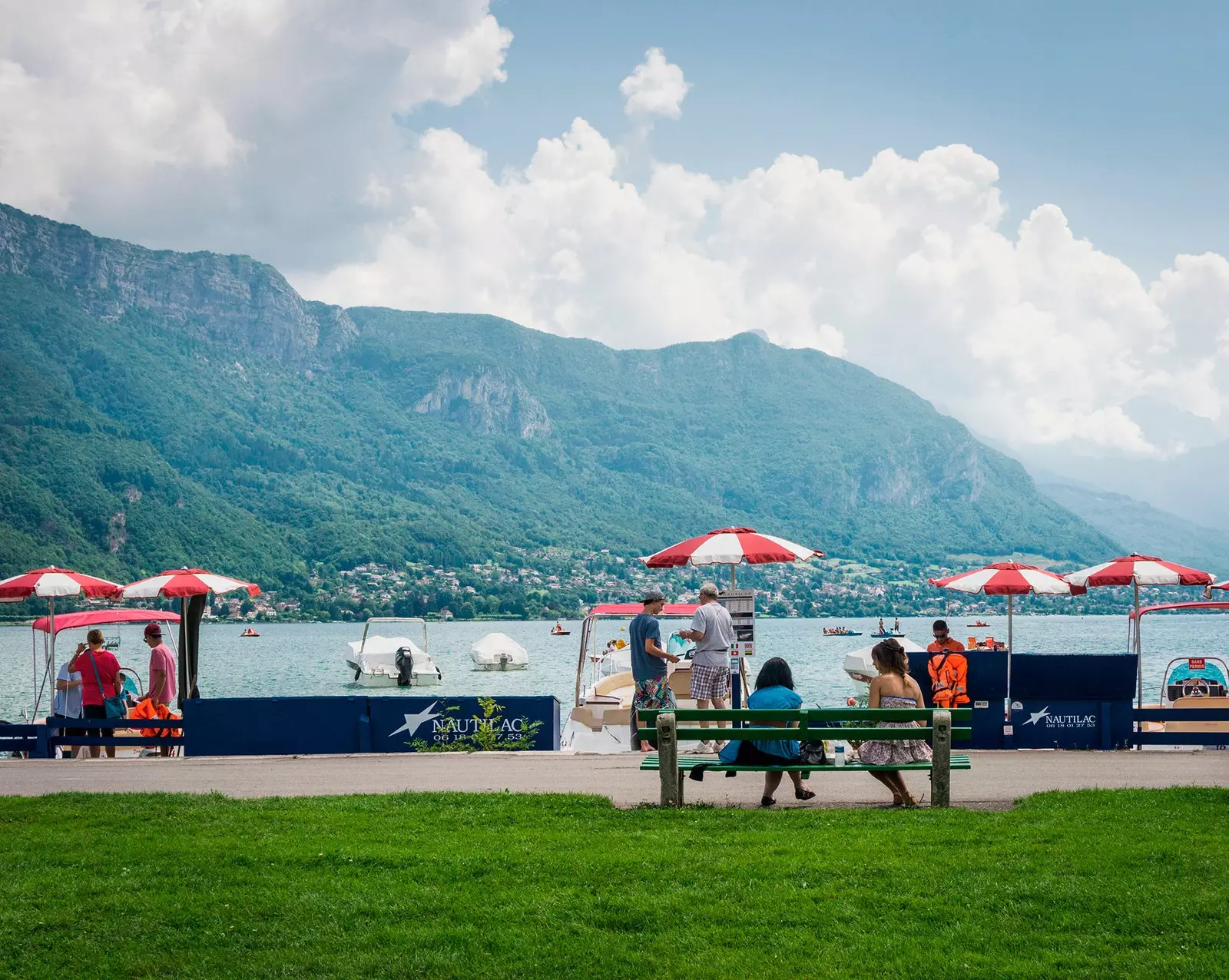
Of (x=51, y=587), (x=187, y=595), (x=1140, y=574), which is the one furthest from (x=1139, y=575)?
(x=51, y=587)

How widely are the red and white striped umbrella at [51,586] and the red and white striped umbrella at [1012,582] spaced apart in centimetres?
1430

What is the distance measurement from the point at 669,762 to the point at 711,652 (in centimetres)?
467

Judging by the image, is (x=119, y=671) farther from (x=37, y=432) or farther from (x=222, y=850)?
(x=37, y=432)

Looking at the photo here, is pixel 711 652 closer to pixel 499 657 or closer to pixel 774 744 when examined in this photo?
pixel 774 744

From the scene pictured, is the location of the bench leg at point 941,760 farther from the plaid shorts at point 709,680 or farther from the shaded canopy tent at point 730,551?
the shaded canopy tent at point 730,551

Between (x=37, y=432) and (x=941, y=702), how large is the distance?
161913 millimetres

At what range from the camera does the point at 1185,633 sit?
138 m

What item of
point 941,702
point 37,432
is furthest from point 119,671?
point 37,432

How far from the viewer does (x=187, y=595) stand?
20.5 meters

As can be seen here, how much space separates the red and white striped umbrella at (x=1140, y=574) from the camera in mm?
22188

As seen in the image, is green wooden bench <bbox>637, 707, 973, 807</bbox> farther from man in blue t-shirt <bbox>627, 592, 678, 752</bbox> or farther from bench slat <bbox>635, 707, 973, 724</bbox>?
man in blue t-shirt <bbox>627, 592, 678, 752</bbox>

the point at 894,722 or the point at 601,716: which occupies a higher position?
the point at 894,722

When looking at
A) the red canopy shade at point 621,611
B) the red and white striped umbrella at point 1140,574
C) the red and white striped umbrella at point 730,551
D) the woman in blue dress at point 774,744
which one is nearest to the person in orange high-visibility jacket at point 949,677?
the red and white striped umbrella at point 730,551

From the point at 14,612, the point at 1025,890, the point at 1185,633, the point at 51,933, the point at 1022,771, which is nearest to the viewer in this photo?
the point at 51,933
